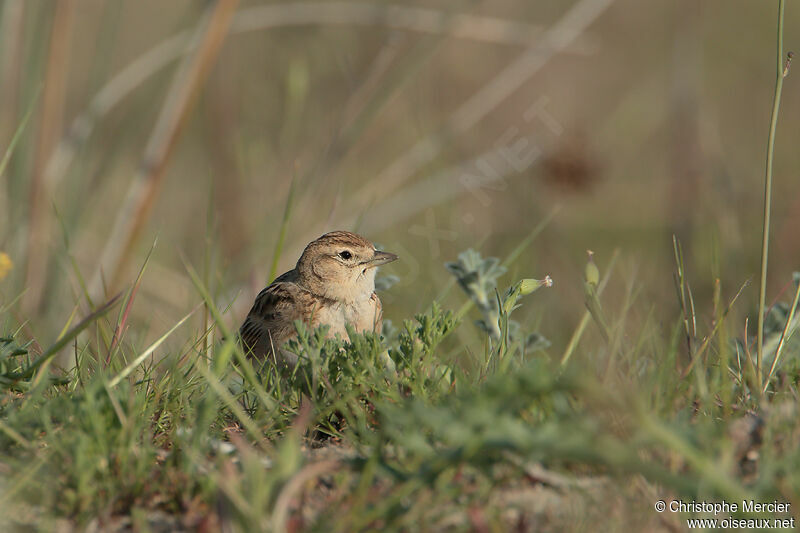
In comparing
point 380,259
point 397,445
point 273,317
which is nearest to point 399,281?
point 380,259

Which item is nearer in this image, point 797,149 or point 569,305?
point 569,305

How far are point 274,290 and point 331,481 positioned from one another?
206cm

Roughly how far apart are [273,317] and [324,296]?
0.87 feet

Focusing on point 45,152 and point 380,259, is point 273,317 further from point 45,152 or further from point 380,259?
point 45,152

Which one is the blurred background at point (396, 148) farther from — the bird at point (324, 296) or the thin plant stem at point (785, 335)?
the thin plant stem at point (785, 335)

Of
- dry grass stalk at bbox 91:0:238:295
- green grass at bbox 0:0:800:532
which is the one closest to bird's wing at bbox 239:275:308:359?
green grass at bbox 0:0:800:532

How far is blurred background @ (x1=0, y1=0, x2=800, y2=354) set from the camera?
4652 mm

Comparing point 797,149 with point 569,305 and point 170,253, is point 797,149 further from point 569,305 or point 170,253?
point 170,253

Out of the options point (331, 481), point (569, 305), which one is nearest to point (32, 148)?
point (569, 305)

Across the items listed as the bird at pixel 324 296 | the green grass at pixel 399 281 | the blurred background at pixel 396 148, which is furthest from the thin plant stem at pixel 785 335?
the bird at pixel 324 296

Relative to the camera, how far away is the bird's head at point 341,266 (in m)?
3.94

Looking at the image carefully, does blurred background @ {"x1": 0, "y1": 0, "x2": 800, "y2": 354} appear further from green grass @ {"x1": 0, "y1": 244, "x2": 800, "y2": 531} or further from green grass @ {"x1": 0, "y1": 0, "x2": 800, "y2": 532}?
green grass @ {"x1": 0, "y1": 244, "x2": 800, "y2": 531}

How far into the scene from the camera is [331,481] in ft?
6.75

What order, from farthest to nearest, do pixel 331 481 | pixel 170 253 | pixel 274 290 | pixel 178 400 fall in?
pixel 170 253 → pixel 274 290 → pixel 178 400 → pixel 331 481
